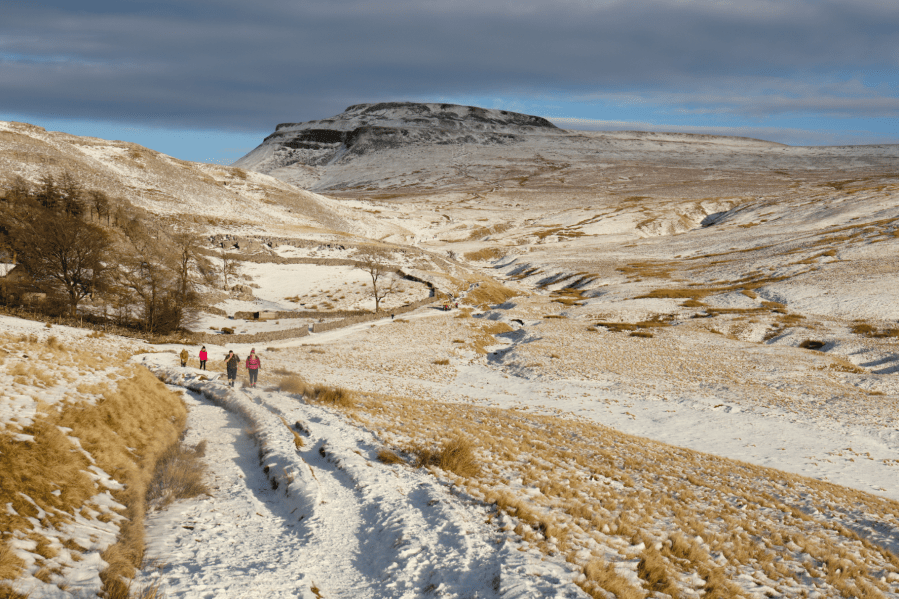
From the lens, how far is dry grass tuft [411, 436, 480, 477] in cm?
1486

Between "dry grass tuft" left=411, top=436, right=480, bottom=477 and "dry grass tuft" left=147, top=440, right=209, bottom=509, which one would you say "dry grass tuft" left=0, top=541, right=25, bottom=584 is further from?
"dry grass tuft" left=411, top=436, right=480, bottom=477

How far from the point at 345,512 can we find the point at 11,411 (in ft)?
26.6

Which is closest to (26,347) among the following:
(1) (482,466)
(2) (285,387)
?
(2) (285,387)

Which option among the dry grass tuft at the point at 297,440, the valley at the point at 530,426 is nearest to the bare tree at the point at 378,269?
the valley at the point at 530,426

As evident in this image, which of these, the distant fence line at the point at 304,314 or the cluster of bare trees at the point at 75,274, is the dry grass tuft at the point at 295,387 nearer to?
the cluster of bare trees at the point at 75,274

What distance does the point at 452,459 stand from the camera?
1514 cm

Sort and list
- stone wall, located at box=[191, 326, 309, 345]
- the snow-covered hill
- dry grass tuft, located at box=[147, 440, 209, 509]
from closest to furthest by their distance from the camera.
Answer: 1. dry grass tuft, located at box=[147, 440, 209, 509]
2. stone wall, located at box=[191, 326, 309, 345]
3. the snow-covered hill

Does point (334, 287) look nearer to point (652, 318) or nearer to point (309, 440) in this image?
point (652, 318)

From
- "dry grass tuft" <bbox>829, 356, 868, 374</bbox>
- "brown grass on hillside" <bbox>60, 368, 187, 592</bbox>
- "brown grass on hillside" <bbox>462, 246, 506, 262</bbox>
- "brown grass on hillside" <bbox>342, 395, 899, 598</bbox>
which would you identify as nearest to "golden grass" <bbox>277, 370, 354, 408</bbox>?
"brown grass on hillside" <bbox>342, 395, 899, 598</bbox>

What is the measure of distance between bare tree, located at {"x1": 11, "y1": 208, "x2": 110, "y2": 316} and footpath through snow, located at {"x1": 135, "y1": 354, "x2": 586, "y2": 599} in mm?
34931

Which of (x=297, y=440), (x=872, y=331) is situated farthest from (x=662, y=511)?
(x=872, y=331)

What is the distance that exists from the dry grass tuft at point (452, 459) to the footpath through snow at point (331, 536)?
85 centimetres

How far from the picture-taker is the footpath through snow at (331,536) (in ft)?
30.4

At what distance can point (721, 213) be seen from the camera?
540 ft
